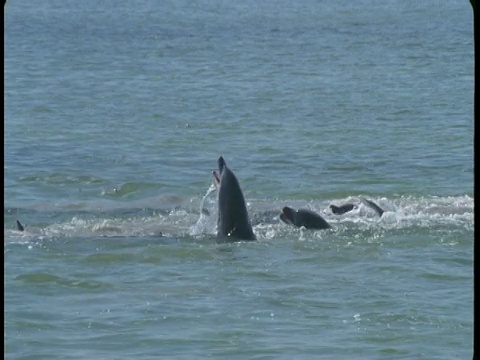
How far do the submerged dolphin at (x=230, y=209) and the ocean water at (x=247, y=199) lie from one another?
176 millimetres

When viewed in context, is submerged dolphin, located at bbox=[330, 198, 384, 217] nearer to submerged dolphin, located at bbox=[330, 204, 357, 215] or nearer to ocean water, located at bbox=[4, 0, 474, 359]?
submerged dolphin, located at bbox=[330, 204, 357, 215]

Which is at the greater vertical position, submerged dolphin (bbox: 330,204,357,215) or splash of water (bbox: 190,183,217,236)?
splash of water (bbox: 190,183,217,236)

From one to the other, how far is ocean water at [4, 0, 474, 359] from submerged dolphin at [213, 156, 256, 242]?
176 mm

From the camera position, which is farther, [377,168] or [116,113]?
[116,113]

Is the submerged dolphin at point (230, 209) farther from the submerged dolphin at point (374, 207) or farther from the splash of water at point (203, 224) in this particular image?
the submerged dolphin at point (374, 207)

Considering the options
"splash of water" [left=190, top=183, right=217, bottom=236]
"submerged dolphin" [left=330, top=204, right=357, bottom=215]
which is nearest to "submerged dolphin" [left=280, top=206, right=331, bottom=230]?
"splash of water" [left=190, top=183, right=217, bottom=236]

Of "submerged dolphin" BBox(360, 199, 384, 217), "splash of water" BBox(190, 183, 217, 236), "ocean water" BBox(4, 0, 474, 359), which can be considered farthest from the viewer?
"submerged dolphin" BBox(360, 199, 384, 217)

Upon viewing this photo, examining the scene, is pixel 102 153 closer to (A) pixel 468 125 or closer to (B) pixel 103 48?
(A) pixel 468 125

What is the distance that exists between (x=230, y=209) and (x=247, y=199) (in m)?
3.05

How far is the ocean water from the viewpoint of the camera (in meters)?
9.51

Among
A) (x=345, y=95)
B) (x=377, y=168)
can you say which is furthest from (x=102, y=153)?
(x=345, y=95)

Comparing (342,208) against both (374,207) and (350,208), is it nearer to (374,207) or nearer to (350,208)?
(350,208)

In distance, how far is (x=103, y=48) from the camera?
39312mm

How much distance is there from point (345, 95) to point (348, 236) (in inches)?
621
